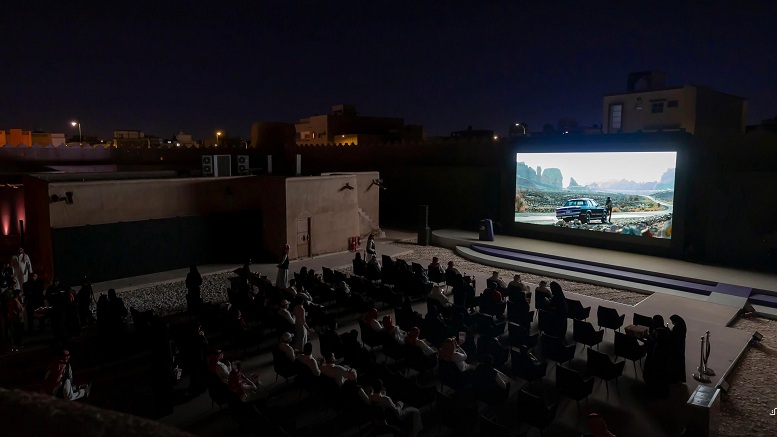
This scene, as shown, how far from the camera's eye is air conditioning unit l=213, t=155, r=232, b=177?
71.0 ft

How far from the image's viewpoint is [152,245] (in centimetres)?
1870

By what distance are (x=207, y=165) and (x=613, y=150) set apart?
1703cm

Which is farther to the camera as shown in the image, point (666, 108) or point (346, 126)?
point (346, 126)

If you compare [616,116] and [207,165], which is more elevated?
[616,116]

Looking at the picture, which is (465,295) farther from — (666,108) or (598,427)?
(666,108)

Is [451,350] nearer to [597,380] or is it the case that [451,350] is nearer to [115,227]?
[597,380]

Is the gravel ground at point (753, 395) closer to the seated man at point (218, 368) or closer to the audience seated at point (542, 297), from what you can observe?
the audience seated at point (542, 297)

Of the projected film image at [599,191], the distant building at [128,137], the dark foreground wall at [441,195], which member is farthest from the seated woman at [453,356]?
the distant building at [128,137]

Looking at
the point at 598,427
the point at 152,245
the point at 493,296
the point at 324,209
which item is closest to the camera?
the point at 598,427

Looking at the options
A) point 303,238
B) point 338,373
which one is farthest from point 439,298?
point 303,238

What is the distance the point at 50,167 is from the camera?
97.1 feet

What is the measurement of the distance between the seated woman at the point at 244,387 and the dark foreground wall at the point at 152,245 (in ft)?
36.6

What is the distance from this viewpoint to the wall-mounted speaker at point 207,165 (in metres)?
21.5

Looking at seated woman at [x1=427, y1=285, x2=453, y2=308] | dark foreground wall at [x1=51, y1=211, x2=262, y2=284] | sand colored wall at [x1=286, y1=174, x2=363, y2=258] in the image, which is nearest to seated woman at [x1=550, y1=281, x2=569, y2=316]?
seated woman at [x1=427, y1=285, x2=453, y2=308]
